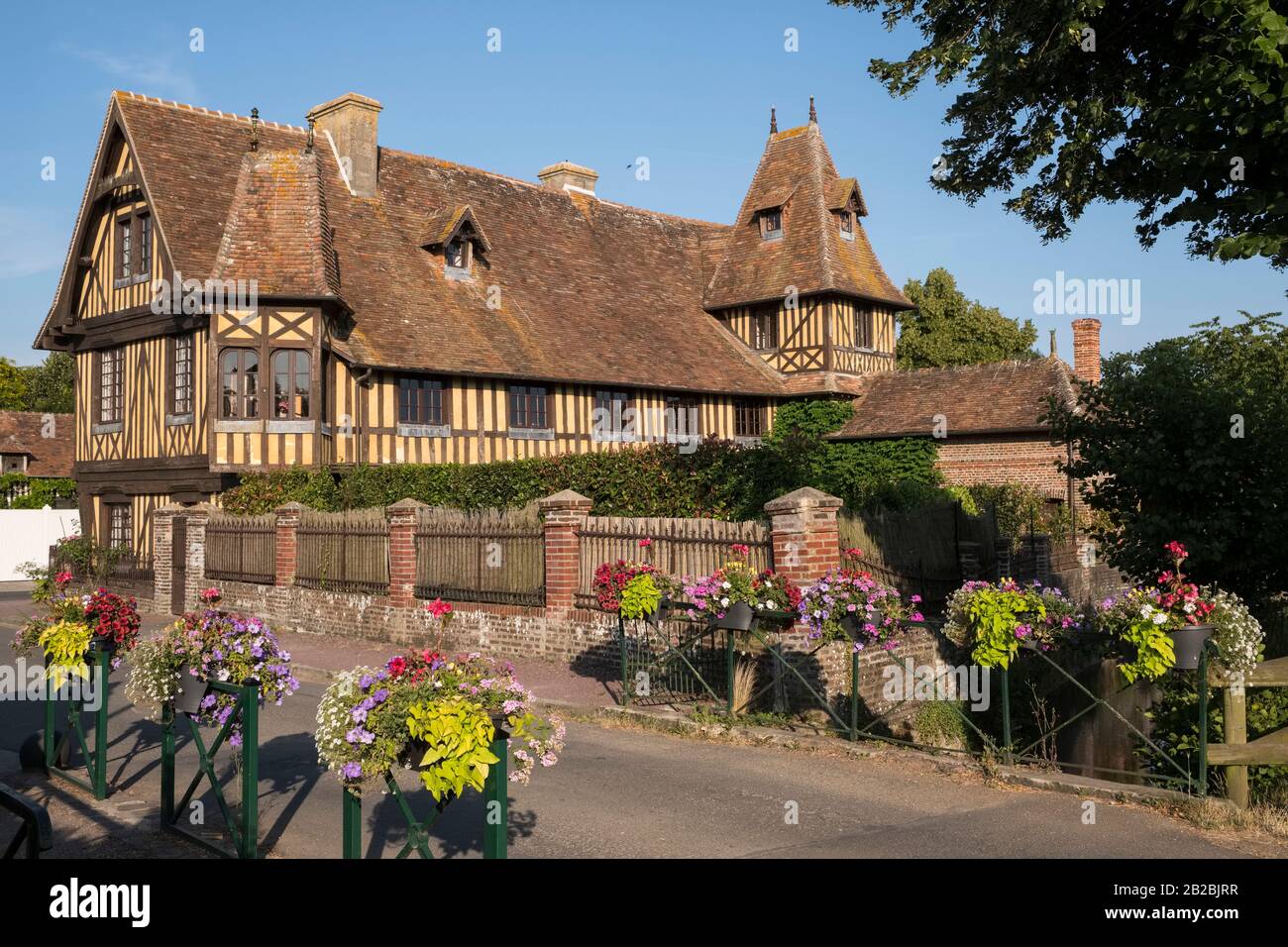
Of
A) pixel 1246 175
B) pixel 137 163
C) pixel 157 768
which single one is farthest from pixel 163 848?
pixel 137 163

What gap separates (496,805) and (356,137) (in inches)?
979

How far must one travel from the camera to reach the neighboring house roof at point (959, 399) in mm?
28797

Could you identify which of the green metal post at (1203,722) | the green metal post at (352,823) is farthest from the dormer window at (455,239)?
the green metal post at (352,823)

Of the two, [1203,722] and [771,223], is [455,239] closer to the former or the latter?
[771,223]

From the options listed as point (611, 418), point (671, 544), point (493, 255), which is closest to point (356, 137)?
point (493, 255)

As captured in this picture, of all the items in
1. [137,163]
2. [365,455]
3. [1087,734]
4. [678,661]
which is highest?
[137,163]

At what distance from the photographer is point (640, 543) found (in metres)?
13.3

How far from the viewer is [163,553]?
73.9ft

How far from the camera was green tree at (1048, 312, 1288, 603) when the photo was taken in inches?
437

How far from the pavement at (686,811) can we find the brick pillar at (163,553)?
12786 millimetres

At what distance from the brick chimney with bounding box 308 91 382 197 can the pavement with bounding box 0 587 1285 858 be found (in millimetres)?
19277

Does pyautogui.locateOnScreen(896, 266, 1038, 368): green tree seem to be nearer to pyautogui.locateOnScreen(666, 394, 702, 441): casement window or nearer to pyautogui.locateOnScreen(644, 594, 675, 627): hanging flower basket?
pyautogui.locateOnScreen(666, 394, 702, 441): casement window

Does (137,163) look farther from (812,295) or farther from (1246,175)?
(1246,175)
